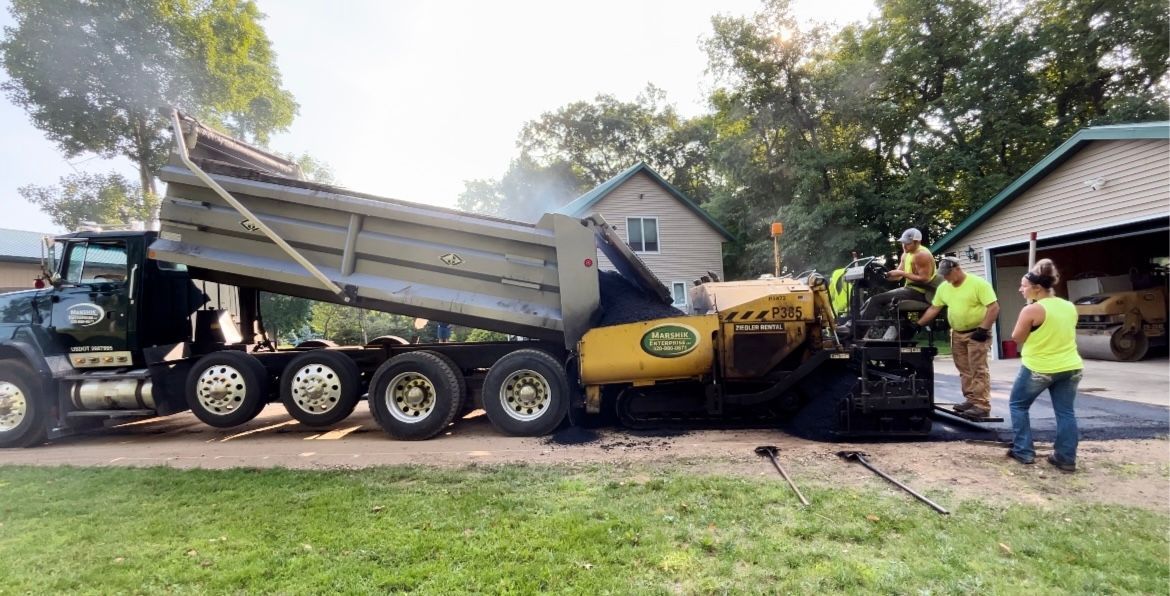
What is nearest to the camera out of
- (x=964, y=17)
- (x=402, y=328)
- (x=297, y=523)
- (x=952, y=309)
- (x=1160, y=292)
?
(x=297, y=523)

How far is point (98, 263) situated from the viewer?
6.11 m

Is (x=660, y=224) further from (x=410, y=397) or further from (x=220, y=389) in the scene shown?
(x=220, y=389)

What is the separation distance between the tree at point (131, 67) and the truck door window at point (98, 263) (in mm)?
10671

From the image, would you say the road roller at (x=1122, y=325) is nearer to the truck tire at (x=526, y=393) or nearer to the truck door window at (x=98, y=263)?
the truck tire at (x=526, y=393)

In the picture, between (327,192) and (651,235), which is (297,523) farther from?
(651,235)

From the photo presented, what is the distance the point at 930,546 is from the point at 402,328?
450 inches

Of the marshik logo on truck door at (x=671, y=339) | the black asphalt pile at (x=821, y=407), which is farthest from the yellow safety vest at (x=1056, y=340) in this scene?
the marshik logo on truck door at (x=671, y=339)

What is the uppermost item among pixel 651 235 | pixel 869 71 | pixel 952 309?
pixel 869 71

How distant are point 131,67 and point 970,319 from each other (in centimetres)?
1918

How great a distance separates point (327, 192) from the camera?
5770 millimetres

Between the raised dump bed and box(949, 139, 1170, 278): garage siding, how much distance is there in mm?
Answer: 9915

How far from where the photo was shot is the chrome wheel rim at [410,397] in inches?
233

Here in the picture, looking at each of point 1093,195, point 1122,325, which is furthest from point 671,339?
point 1122,325

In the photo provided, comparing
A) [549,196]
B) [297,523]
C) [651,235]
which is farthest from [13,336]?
[549,196]
